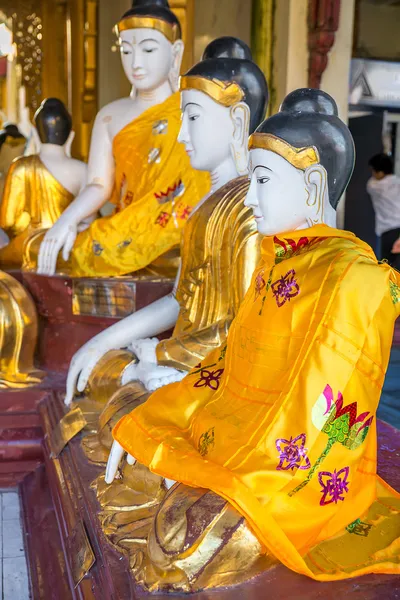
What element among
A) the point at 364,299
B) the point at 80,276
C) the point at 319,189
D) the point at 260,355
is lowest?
the point at 80,276

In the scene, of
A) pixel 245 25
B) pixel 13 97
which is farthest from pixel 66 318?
pixel 13 97

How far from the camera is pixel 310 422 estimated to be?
4.04 feet

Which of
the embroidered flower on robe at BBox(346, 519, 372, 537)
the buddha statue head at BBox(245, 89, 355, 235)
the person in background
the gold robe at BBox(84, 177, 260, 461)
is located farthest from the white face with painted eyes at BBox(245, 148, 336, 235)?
the person in background

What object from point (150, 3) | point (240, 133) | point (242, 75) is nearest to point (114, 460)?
point (240, 133)

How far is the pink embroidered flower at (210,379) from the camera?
1549 millimetres

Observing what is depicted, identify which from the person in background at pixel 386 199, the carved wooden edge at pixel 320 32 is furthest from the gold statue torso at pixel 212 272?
the person in background at pixel 386 199

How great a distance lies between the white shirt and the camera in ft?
17.8

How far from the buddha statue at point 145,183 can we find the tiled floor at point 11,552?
0.92m

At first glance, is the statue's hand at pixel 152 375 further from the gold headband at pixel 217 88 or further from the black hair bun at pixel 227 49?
the black hair bun at pixel 227 49

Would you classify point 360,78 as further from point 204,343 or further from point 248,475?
point 248,475

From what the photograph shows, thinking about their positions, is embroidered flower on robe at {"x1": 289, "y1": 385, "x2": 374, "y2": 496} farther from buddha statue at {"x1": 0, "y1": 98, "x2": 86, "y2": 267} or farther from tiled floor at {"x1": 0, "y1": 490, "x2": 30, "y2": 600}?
buddha statue at {"x1": 0, "y1": 98, "x2": 86, "y2": 267}

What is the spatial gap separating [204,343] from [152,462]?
1.86 feet

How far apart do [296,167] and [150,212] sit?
1497mm

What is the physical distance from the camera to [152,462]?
4.53 feet
